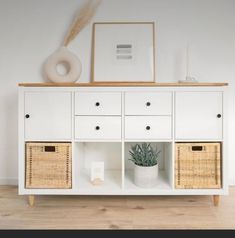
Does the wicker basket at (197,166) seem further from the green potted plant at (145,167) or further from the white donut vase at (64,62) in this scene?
the white donut vase at (64,62)

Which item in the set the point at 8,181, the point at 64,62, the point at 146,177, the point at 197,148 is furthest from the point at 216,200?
the point at 8,181

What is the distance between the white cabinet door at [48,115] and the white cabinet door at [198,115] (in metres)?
0.79

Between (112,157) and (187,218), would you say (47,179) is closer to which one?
(112,157)

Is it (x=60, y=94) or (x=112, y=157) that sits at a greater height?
(x=60, y=94)

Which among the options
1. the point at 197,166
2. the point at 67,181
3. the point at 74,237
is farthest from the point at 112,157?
the point at 74,237

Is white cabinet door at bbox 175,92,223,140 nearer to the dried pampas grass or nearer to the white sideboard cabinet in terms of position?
the white sideboard cabinet

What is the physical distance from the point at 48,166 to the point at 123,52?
1.15 metres

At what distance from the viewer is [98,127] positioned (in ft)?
6.21

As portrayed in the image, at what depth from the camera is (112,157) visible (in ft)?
7.96

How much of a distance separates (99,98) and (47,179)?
0.70 metres

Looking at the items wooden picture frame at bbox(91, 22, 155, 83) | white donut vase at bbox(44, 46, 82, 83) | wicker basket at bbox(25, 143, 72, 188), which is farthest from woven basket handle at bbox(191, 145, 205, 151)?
white donut vase at bbox(44, 46, 82, 83)

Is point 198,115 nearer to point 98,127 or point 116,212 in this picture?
point 98,127

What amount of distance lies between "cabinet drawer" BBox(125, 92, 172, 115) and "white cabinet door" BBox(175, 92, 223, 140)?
7 centimetres

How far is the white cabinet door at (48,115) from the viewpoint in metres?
1.88
